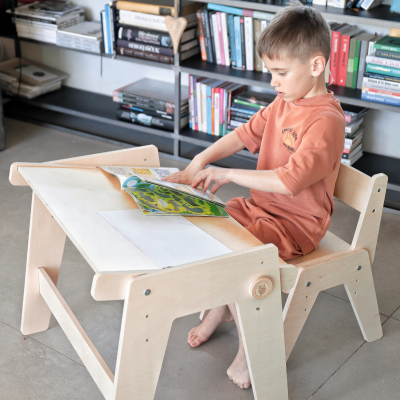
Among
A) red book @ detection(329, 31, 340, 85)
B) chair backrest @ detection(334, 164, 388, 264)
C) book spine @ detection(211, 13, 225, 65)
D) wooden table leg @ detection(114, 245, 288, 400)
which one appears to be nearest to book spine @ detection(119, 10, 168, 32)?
book spine @ detection(211, 13, 225, 65)

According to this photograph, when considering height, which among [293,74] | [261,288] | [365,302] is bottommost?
[365,302]

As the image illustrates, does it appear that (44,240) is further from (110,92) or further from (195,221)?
(110,92)

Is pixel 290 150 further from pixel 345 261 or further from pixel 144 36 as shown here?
pixel 144 36

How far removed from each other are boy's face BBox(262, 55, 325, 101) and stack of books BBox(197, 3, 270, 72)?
3.69 feet

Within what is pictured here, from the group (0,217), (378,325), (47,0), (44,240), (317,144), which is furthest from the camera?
(47,0)

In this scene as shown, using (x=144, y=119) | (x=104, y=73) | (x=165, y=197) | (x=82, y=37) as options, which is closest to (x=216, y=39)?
(x=144, y=119)

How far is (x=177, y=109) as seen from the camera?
8.66 feet

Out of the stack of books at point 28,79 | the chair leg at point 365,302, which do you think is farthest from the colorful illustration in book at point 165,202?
the stack of books at point 28,79

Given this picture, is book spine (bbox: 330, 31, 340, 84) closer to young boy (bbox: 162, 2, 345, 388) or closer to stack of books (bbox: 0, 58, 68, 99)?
young boy (bbox: 162, 2, 345, 388)

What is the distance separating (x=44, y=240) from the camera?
4.93ft

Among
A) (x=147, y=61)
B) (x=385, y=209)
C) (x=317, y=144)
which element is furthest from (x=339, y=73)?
(x=317, y=144)

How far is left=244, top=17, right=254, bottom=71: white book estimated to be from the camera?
92.8 inches

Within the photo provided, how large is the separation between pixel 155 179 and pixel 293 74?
0.43 m

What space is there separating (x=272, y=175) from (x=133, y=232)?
37 cm
